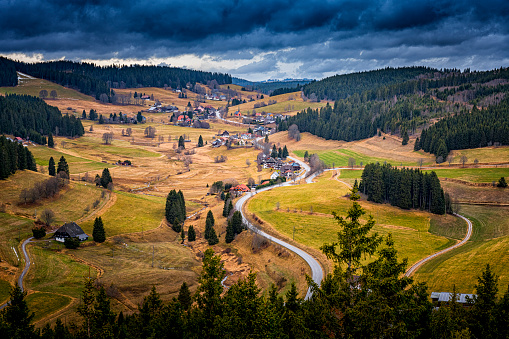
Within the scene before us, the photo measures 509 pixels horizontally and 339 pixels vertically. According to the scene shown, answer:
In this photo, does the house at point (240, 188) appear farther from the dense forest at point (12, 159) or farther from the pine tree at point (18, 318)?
the pine tree at point (18, 318)

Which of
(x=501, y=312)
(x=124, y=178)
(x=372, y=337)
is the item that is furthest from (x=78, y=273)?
(x=124, y=178)

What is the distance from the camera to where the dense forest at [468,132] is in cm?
12900

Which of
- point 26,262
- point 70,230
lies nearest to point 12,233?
point 70,230

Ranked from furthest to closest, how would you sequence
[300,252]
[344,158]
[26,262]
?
[344,158] < [300,252] < [26,262]

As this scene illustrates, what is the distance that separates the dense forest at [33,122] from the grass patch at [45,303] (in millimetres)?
123484

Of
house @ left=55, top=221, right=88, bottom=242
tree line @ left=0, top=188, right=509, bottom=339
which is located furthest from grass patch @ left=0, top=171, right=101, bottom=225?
tree line @ left=0, top=188, right=509, bottom=339

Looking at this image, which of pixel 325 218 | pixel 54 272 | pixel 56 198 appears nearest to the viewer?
pixel 54 272

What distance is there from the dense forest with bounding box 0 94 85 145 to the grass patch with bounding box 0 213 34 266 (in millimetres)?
→ 91802

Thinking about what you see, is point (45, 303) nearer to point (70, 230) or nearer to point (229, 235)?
point (70, 230)

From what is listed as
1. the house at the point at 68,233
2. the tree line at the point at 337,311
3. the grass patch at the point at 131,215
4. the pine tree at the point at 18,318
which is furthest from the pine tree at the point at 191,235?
the pine tree at the point at 18,318

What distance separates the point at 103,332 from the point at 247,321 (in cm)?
1193

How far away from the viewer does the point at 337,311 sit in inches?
866

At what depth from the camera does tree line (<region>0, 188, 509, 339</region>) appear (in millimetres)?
17719

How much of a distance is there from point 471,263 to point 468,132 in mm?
100881
